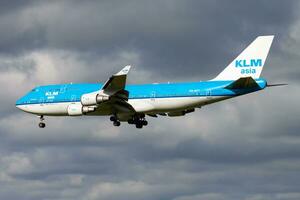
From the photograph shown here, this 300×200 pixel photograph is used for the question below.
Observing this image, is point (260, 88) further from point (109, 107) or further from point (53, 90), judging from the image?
point (53, 90)

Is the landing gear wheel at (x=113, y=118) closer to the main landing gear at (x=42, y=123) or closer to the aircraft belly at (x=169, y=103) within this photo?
the aircraft belly at (x=169, y=103)

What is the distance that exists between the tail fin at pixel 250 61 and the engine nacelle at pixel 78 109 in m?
14.7

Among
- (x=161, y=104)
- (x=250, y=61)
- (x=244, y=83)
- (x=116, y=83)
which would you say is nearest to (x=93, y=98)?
(x=116, y=83)

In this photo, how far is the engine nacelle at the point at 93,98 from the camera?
4318 inches

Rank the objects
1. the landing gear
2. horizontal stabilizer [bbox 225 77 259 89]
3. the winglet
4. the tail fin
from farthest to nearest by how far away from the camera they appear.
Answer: the landing gear
the tail fin
the winglet
horizontal stabilizer [bbox 225 77 259 89]

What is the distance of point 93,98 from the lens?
109875mm

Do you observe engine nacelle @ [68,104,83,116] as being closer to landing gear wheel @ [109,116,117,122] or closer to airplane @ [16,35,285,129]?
airplane @ [16,35,285,129]

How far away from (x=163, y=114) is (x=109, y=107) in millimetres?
7651

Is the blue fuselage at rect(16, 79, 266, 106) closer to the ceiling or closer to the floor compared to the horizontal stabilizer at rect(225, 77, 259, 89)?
closer to the ceiling

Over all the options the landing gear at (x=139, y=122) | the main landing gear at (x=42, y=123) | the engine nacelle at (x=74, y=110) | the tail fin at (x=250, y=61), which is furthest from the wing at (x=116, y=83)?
the main landing gear at (x=42, y=123)

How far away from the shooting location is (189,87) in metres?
111

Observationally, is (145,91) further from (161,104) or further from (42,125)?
(42,125)

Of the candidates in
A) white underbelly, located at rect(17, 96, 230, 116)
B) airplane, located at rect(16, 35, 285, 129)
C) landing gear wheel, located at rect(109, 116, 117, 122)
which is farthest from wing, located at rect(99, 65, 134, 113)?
white underbelly, located at rect(17, 96, 230, 116)

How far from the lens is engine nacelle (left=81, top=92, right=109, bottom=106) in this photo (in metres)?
110
